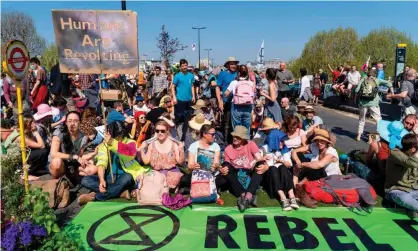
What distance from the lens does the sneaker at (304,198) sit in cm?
508

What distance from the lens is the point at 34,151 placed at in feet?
20.2

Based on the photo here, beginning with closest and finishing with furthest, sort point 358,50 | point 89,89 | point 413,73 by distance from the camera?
point 413,73, point 89,89, point 358,50

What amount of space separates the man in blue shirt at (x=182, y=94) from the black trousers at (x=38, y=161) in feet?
11.2

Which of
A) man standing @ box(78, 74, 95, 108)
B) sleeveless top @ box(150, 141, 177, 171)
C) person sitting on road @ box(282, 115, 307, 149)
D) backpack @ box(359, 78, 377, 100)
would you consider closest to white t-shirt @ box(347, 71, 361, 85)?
backpack @ box(359, 78, 377, 100)

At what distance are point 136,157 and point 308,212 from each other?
111 inches

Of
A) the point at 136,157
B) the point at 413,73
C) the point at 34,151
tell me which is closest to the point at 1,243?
the point at 136,157

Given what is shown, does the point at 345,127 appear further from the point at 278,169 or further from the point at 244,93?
the point at 278,169

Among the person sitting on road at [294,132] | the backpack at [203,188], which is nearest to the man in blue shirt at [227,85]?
the person sitting on road at [294,132]

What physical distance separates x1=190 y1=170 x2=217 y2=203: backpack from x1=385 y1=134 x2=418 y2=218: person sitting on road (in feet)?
8.14

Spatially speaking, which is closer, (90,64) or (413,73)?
(90,64)

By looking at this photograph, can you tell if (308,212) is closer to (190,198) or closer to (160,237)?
(190,198)

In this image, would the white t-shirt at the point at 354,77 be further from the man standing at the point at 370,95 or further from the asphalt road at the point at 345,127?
the man standing at the point at 370,95

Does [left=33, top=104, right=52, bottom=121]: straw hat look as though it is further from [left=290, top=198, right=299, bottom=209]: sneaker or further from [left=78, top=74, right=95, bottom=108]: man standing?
[left=290, top=198, right=299, bottom=209]: sneaker

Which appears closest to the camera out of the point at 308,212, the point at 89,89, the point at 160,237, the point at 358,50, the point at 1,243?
the point at 1,243
